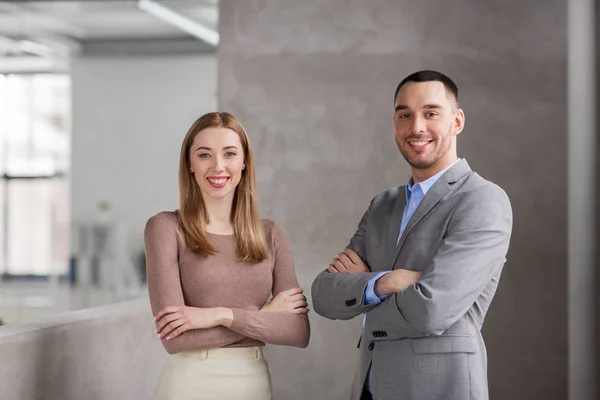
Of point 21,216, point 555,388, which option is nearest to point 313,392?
point 555,388

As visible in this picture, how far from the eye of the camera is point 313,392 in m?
4.48

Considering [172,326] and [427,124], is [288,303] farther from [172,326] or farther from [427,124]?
[427,124]

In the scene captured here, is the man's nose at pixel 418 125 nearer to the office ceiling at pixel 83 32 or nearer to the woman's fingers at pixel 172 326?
the woman's fingers at pixel 172 326

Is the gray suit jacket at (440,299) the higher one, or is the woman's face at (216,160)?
the woman's face at (216,160)

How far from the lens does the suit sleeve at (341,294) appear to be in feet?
8.85

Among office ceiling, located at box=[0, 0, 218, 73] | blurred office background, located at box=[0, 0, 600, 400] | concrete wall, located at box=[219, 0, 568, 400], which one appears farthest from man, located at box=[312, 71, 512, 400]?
office ceiling, located at box=[0, 0, 218, 73]

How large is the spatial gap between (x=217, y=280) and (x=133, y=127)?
503 inches

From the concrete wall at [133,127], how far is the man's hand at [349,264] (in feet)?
39.8

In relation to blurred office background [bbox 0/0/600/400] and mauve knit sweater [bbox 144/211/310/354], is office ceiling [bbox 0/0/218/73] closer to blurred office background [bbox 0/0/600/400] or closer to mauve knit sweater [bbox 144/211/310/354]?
blurred office background [bbox 0/0/600/400]

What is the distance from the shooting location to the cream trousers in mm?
2719

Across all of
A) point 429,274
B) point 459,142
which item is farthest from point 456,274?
point 459,142

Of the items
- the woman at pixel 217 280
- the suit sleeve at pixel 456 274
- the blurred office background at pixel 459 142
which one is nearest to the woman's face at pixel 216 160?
the woman at pixel 217 280

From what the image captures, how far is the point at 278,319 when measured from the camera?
280 centimetres

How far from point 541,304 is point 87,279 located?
12151 mm
